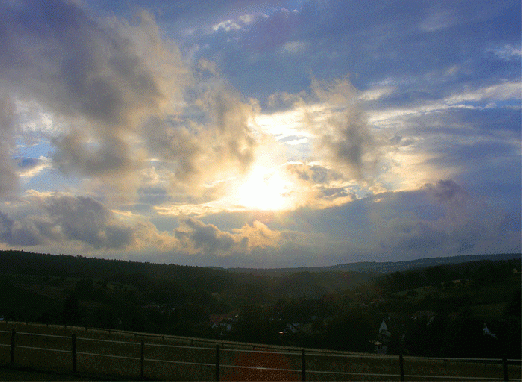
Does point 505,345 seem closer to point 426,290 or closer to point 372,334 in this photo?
point 372,334

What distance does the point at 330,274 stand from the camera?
13438 centimetres

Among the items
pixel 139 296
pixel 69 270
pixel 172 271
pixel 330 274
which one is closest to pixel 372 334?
pixel 139 296

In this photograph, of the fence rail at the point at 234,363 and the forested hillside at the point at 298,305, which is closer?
the fence rail at the point at 234,363

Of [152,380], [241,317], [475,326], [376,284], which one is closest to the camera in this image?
[152,380]

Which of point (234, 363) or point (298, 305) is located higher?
point (234, 363)

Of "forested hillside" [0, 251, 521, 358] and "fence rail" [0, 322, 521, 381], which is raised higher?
"fence rail" [0, 322, 521, 381]

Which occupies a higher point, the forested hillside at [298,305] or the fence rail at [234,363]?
the fence rail at [234,363]

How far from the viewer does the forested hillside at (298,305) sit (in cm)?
4825

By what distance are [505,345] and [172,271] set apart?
12906 centimetres

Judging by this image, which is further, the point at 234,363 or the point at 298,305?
the point at 298,305

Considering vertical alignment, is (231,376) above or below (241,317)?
above

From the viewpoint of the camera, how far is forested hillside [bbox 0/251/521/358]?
48253 millimetres

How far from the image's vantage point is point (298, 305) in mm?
75875

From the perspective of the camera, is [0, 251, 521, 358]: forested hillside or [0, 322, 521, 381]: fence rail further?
[0, 251, 521, 358]: forested hillside
